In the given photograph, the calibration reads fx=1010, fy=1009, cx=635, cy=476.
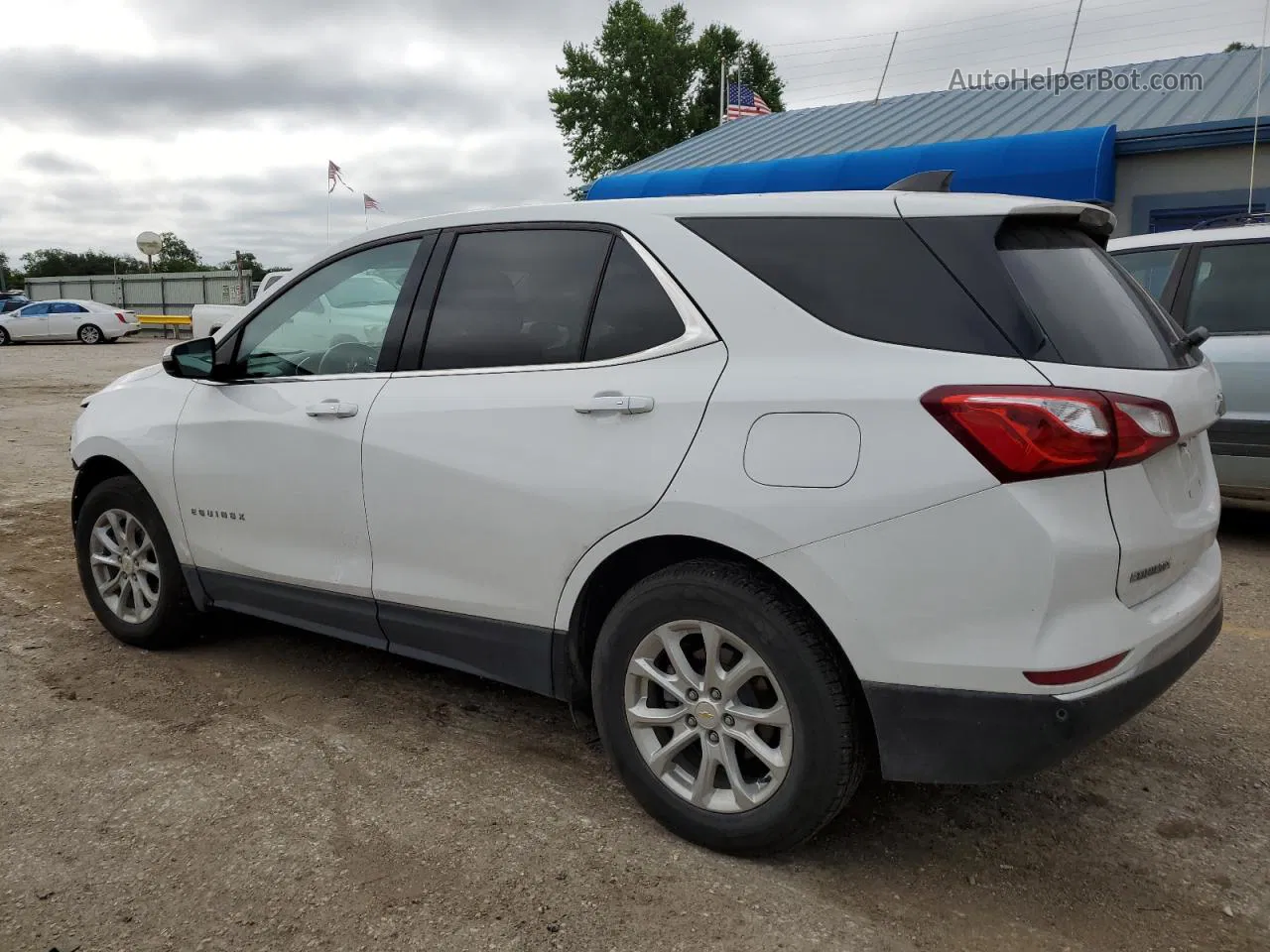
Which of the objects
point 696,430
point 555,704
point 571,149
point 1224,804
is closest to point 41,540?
point 555,704

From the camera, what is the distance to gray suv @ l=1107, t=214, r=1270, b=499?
563 centimetres

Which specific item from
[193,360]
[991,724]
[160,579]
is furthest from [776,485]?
[160,579]

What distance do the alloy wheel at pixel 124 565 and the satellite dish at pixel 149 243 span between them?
47.1m

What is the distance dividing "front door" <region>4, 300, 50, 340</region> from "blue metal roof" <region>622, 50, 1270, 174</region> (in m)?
22.0

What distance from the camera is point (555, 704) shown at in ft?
12.2

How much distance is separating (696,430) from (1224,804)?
1.94m

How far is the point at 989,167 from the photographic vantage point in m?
A: 12.9

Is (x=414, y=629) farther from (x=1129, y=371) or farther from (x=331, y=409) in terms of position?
(x=1129, y=371)

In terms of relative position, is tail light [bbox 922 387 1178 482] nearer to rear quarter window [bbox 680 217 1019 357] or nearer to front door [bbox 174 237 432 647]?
rear quarter window [bbox 680 217 1019 357]

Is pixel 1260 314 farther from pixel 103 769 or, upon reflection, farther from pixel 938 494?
pixel 103 769

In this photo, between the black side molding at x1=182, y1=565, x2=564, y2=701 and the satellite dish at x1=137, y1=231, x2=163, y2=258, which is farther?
the satellite dish at x1=137, y1=231, x2=163, y2=258

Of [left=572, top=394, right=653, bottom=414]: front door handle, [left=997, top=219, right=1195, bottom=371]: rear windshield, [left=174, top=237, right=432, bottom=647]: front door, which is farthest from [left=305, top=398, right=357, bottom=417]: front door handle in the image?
[left=997, top=219, right=1195, bottom=371]: rear windshield

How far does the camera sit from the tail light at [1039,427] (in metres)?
2.16

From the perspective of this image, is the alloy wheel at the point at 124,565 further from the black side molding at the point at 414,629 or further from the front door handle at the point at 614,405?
the front door handle at the point at 614,405
